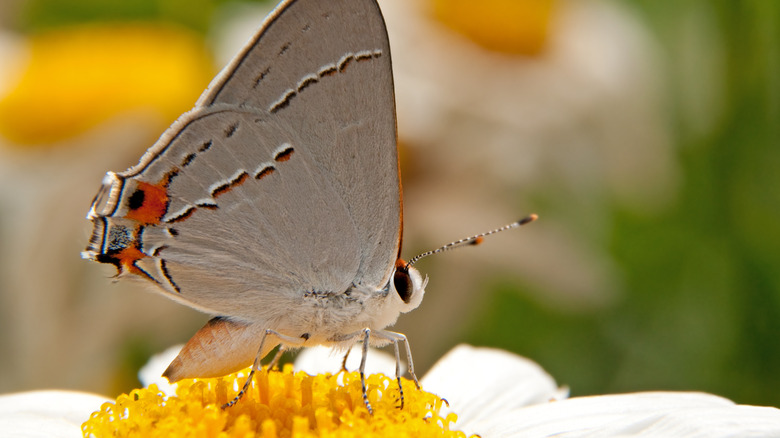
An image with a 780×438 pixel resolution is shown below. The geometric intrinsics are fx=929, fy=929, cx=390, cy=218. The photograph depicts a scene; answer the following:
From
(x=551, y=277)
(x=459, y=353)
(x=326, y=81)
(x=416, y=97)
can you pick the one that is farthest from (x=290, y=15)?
(x=551, y=277)

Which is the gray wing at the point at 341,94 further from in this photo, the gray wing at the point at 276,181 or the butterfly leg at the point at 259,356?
the butterfly leg at the point at 259,356

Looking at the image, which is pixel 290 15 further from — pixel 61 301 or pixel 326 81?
pixel 61 301

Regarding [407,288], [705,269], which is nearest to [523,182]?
[705,269]

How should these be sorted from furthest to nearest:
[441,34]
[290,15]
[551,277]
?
[441,34]
[551,277]
[290,15]

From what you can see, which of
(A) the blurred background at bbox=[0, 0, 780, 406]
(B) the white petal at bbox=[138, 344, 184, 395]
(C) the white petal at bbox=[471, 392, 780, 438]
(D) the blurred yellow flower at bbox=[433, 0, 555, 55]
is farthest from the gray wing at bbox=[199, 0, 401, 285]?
(D) the blurred yellow flower at bbox=[433, 0, 555, 55]

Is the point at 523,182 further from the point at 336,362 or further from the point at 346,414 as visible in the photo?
the point at 346,414

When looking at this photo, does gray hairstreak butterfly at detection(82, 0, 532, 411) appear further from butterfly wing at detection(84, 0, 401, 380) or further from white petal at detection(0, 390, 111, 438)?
white petal at detection(0, 390, 111, 438)

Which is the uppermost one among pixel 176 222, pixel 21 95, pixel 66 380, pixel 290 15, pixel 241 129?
pixel 21 95

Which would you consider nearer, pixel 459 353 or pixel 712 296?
pixel 459 353
